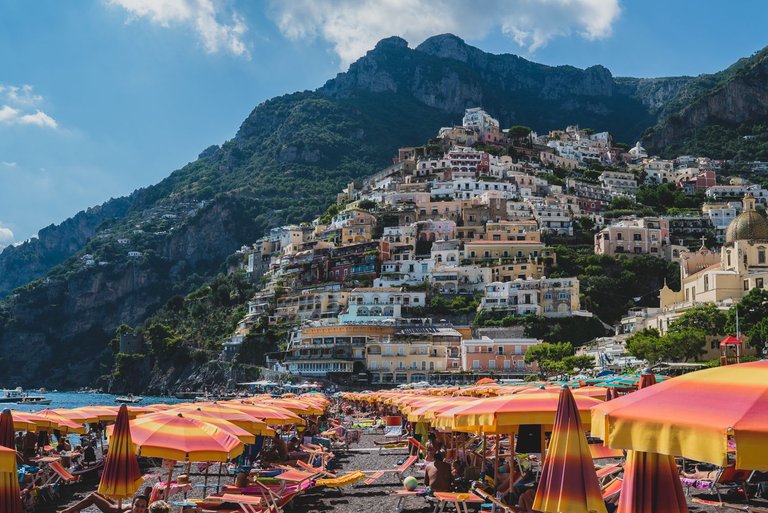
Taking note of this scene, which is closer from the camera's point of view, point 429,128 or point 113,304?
point 113,304

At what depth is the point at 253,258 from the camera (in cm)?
11988

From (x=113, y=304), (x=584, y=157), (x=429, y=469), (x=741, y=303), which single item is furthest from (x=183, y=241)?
(x=429, y=469)

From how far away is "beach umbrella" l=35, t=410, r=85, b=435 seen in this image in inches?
688

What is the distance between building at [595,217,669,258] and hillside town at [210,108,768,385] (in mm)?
160

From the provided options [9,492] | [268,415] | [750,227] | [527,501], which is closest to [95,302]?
[750,227]

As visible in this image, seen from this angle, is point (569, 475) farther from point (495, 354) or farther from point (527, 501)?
point (495, 354)

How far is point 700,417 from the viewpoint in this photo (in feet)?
14.0

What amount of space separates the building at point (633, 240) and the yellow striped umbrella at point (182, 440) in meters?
78.6

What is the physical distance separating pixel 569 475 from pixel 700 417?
2.30 m

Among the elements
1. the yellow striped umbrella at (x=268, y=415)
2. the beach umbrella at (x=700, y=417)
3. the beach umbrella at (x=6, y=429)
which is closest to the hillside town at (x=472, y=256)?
the yellow striped umbrella at (x=268, y=415)

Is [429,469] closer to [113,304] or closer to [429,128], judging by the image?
[113,304]

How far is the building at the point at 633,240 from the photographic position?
8500 cm

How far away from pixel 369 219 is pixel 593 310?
35265mm

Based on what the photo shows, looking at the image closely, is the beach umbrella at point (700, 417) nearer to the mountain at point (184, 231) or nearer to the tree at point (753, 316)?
the tree at point (753, 316)
